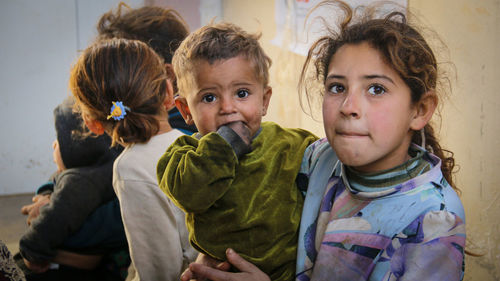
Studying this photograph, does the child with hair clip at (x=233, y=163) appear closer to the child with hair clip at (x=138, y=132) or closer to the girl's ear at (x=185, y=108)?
the girl's ear at (x=185, y=108)

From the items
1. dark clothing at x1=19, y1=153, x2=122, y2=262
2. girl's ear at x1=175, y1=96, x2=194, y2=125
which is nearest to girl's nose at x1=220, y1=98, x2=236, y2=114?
girl's ear at x1=175, y1=96, x2=194, y2=125

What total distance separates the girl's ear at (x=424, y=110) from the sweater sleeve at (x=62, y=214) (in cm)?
189

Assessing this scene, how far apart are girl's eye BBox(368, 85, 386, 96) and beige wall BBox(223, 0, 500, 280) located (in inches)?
23.7

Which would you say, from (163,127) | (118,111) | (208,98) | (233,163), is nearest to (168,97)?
(163,127)

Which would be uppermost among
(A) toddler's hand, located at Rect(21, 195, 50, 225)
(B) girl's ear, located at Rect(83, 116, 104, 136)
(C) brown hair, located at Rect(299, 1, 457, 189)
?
(C) brown hair, located at Rect(299, 1, 457, 189)

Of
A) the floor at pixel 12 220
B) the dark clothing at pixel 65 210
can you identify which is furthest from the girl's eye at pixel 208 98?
the floor at pixel 12 220

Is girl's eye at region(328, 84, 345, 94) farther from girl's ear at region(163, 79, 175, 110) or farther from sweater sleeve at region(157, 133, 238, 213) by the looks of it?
girl's ear at region(163, 79, 175, 110)

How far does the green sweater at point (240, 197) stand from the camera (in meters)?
1.33

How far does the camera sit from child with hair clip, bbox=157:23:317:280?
1.34 meters

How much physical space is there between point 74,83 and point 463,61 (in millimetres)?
1767

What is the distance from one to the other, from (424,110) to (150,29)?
1917 mm

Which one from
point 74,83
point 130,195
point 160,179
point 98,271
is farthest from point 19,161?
point 160,179

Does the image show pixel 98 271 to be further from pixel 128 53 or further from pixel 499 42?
pixel 499 42

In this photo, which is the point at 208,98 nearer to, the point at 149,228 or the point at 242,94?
the point at 242,94
